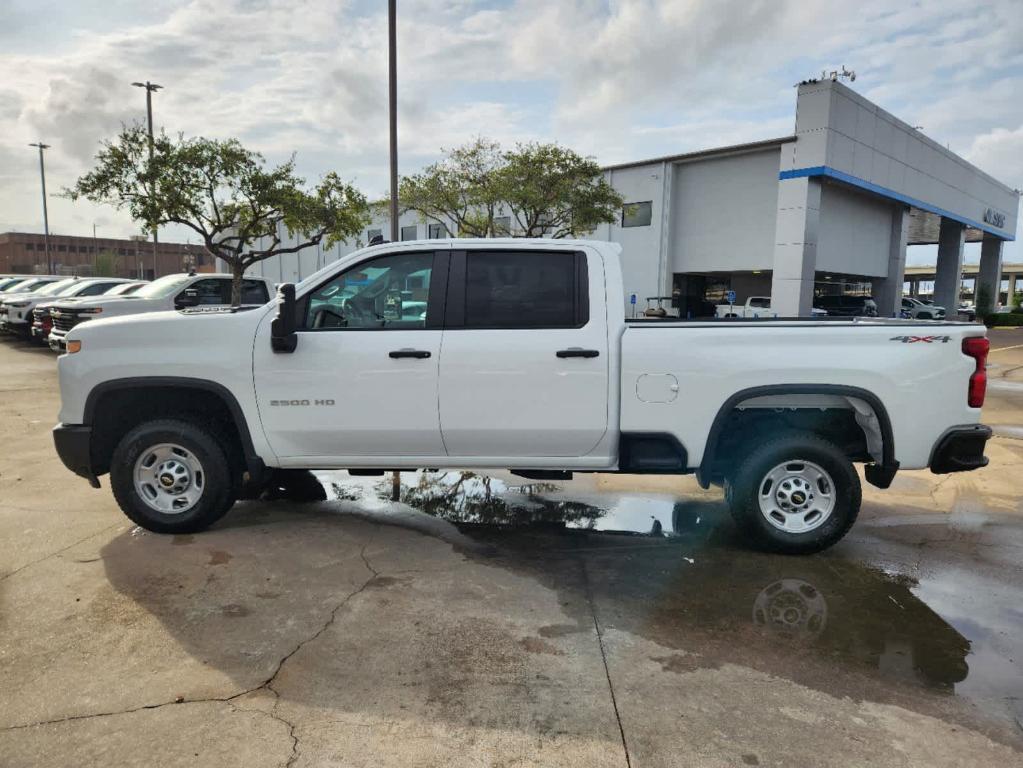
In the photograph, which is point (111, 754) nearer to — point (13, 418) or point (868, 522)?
point (868, 522)

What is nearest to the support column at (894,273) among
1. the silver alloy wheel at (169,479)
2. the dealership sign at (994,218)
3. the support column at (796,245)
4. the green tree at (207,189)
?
the support column at (796,245)

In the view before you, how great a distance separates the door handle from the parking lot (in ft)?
4.32

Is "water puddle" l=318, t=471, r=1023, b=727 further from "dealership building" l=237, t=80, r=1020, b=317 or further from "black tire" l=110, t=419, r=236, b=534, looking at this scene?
"dealership building" l=237, t=80, r=1020, b=317

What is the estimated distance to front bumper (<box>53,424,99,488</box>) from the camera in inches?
186

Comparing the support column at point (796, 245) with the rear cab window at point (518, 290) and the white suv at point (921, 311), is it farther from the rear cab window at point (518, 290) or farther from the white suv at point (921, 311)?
the rear cab window at point (518, 290)

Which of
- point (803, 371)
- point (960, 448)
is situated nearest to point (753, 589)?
point (803, 371)

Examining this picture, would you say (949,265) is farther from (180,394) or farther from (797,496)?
(180,394)

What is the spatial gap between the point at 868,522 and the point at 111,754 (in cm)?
522

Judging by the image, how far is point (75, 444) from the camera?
4738 millimetres

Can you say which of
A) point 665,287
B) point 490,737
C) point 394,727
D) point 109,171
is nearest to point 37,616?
point 394,727

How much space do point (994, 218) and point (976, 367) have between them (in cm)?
5342

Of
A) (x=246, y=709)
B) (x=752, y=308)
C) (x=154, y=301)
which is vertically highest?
(x=752, y=308)

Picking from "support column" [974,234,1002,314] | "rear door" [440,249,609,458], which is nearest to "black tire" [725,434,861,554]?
"rear door" [440,249,609,458]

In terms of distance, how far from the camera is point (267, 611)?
12.5 feet
